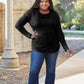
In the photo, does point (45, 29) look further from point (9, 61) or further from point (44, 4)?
point (9, 61)

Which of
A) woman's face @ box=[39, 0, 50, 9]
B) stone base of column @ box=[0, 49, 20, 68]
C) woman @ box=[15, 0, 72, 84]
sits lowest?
stone base of column @ box=[0, 49, 20, 68]

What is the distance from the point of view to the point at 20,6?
11.5 metres

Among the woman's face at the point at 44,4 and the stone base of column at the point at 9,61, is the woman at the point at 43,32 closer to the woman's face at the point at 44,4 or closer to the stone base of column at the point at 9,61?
the woman's face at the point at 44,4

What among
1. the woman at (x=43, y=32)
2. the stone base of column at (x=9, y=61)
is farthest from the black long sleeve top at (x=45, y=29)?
the stone base of column at (x=9, y=61)

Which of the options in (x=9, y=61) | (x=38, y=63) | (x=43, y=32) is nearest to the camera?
(x=43, y=32)

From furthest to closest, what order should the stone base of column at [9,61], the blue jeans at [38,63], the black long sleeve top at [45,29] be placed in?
the stone base of column at [9,61] → the blue jeans at [38,63] → the black long sleeve top at [45,29]

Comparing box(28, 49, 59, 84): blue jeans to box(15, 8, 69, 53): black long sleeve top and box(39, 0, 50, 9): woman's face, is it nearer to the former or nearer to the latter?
box(15, 8, 69, 53): black long sleeve top

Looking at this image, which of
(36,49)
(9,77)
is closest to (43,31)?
(36,49)

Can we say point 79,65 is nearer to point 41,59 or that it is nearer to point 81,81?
point 81,81

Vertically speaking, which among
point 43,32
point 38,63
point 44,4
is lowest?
point 38,63

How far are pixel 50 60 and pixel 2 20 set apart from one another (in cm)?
836

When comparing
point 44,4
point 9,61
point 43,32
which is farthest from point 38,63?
point 9,61

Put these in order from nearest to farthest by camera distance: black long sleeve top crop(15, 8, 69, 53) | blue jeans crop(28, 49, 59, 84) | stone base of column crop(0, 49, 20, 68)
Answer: black long sleeve top crop(15, 8, 69, 53) → blue jeans crop(28, 49, 59, 84) → stone base of column crop(0, 49, 20, 68)

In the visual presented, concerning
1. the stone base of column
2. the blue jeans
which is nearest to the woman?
the blue jeans
